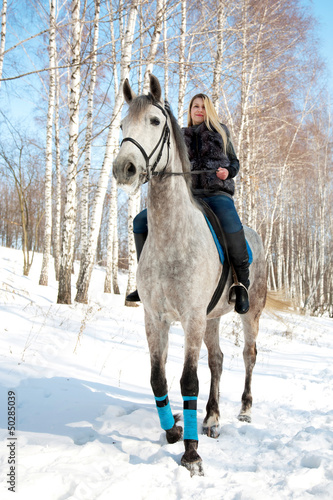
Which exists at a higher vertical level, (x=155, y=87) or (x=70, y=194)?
(x=70, y=194)

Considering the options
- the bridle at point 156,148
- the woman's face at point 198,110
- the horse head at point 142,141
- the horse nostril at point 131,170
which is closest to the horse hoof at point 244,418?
the bridle at point 156,148

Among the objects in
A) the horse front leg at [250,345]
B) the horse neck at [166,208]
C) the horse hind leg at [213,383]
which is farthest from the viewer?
the horse front leg at [250,345]

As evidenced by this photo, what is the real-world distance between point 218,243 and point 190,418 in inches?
60.6

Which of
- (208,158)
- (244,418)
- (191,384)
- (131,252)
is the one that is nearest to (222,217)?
(208,158)

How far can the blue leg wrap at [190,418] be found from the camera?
258 centimetres

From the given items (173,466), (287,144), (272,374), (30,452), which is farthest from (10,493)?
(287,144)

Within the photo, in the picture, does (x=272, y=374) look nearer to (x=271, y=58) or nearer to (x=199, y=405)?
(x=199, y=405)

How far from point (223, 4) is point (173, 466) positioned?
1170 centimetres

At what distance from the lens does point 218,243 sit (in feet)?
10.8

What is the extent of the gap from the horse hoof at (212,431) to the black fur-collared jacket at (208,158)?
7.67 ft

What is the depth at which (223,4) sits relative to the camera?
10.0m

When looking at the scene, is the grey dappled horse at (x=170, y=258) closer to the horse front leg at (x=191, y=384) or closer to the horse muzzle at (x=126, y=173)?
the horse front leg at (x=191, y=384)

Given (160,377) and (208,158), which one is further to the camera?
(208,158)

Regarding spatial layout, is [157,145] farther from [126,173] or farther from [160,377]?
[160,377]
